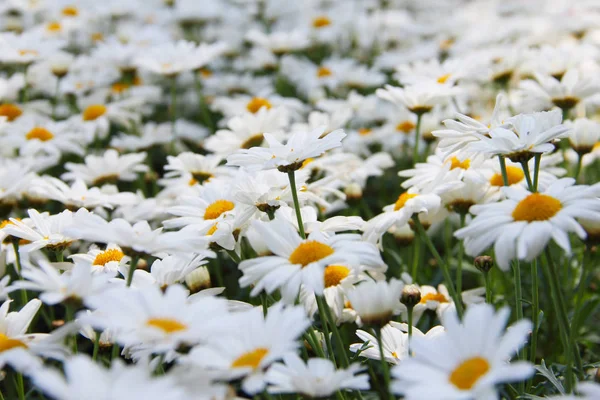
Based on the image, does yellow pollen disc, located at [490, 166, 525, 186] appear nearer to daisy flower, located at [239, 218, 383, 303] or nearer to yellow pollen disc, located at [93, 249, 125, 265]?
daisy flower, located at [239, 218, 383, 303]

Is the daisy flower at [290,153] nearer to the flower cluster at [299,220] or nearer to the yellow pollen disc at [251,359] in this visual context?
the flower cluster at [299,220]

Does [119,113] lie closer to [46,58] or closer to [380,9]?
[46,58]

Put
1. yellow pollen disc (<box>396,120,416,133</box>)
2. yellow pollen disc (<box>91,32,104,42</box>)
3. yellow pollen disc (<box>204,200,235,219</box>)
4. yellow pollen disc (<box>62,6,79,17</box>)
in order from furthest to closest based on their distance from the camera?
yellow pollen disc (<box>91,32,104,42</box>) < yellow pollen disc (<box>62,6,79,17</box>) < yellow pollen disc (<box>396,120,416,133</box>) < yellow pollen disc (<box>204,200,235,219</box>)

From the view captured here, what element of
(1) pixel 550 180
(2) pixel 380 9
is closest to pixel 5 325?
(1) pixel 550 180

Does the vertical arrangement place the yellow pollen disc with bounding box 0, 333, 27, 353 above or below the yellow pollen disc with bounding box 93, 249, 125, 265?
above

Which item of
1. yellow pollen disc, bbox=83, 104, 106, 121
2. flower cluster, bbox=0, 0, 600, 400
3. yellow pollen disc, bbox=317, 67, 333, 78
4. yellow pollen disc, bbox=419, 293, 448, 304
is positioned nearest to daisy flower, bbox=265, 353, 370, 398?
flower cluster, bbox=0, 0, 600, 400

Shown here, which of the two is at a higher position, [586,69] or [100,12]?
[100,12]

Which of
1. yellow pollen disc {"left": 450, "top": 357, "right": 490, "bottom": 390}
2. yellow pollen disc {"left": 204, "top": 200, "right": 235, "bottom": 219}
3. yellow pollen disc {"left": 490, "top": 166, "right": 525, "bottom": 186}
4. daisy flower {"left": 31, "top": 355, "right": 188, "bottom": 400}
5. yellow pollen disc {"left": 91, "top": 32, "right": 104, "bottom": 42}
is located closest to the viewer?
daisy flower {"left": 31, "top": 355, "right": 188, "bottom": 400}

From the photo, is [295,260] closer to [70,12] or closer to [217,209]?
[217,209]
